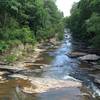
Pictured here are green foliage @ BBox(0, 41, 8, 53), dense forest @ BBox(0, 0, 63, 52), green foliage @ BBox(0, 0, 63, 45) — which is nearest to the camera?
green foliage @ BBox(0, 41, 8, 53)

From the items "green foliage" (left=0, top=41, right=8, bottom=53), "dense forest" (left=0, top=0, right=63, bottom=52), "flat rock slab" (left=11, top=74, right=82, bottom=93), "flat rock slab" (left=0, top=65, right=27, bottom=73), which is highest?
"dense forest" (left=0, top=0, right=63, bottom=52)

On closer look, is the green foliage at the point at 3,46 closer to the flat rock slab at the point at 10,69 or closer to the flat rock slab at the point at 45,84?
the flat rock slab at the point at 10,69

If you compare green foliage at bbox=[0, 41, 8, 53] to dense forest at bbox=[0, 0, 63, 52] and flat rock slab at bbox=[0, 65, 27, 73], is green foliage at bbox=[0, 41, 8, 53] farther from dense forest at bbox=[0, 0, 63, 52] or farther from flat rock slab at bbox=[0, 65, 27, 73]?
flat rock slab at bbox=[0, 65, 27, 73]

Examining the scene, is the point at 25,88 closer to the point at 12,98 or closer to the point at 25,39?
the point at 12,98

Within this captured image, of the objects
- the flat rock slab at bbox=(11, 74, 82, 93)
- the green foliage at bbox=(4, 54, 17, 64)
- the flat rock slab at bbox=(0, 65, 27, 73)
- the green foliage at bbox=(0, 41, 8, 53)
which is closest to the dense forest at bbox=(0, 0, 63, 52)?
the green foliage at bbox=(0, 41, 8, 53)

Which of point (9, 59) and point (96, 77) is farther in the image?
point (9, 59)

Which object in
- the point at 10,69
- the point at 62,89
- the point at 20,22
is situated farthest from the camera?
the point at 20,22

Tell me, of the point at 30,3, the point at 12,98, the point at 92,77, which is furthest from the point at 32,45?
the point at 12,98

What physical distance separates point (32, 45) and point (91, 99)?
28890mm

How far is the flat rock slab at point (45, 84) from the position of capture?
23.3 metres

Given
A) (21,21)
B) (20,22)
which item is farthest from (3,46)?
(21,21)

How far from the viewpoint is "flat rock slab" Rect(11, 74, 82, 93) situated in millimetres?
23281

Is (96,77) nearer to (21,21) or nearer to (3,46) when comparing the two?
(3,46)

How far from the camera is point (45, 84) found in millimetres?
24938
